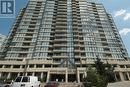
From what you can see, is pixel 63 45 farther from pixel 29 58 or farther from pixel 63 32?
pixel 29 58

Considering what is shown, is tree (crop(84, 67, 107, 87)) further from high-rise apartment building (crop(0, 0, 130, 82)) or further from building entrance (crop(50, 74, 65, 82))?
building entrance (crop(50, 74, 65, 82))

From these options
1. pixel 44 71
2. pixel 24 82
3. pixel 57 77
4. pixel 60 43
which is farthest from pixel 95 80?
pixel 60 43

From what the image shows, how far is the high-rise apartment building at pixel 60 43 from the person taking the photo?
→ 3196 inches

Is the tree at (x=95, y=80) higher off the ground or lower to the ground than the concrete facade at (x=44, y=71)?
lower

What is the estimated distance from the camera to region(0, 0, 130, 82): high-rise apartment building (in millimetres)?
81188

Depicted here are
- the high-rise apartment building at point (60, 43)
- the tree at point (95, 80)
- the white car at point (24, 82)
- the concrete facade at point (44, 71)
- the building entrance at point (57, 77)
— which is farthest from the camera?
the building entrance at point (57, 77)

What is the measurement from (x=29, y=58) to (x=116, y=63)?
34.7 meters

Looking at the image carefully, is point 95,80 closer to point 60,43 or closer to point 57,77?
point 57,77

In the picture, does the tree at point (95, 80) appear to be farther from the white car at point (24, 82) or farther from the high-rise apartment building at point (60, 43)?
the high-rise apartment building at point (60, 43)

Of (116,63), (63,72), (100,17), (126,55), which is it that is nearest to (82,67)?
(63,72)

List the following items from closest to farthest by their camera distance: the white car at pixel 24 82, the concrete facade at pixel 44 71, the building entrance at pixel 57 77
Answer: the white car at pixel 24 82, the concrete facade at pixel 44 71, the building entrance at pixel 57 77

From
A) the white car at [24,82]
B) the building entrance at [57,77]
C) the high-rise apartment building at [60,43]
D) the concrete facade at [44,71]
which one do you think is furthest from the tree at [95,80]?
the building entrance at [57,77]

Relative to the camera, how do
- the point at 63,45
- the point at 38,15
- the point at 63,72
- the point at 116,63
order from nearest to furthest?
1. the point at 63,72
2. the point at 116,63
3. the point at 63,45
4. the point at 38,15

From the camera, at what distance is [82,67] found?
8231 cm
